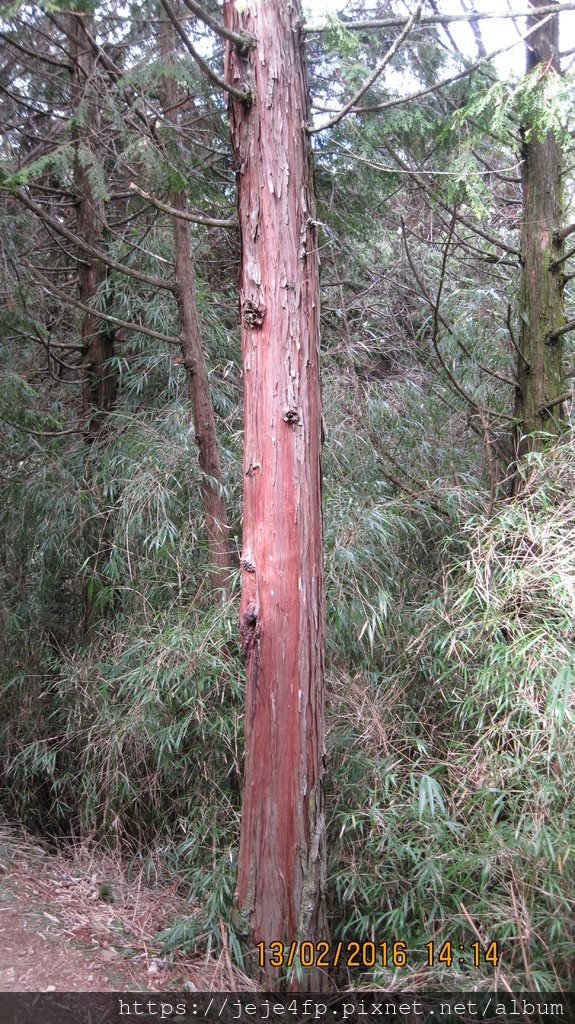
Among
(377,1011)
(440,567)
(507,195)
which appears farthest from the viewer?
(507,195)

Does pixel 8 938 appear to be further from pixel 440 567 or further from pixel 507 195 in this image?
pixel 507 195

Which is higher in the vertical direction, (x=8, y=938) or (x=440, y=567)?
(x=440, y=567)

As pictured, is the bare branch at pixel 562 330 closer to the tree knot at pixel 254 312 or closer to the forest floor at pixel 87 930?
the tree knot at pixel 254 312

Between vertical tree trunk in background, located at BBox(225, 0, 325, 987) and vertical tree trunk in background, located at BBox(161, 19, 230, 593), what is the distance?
1024 mm

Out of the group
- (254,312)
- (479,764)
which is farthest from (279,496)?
(479,764)

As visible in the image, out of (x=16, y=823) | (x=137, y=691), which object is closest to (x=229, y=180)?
(x=137, y=691)

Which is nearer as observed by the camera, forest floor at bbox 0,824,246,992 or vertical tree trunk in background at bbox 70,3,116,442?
forest floor at bbox 0,824,246,992

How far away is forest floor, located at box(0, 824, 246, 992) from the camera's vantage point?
8.52 feet

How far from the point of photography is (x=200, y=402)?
3.80 meters

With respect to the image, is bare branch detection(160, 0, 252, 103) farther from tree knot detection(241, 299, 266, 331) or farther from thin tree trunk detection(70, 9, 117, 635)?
thin tree trunk detection(70, 9, 117, 635)

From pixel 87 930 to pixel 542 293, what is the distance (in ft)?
11.3

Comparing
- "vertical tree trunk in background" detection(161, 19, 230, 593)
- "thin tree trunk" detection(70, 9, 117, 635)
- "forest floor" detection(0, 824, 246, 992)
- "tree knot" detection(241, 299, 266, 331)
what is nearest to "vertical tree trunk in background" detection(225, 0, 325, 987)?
"tree knot" detection(241, 299, 266, 331)

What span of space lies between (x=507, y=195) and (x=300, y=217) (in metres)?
3.42

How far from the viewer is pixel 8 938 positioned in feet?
9.21
